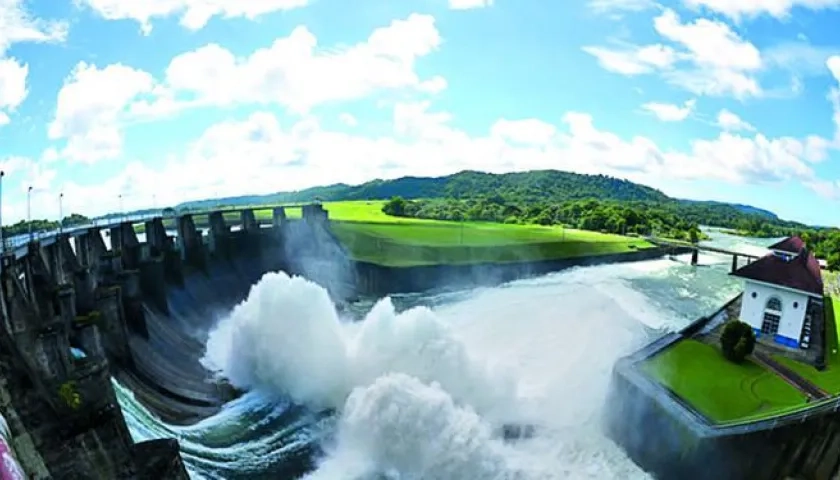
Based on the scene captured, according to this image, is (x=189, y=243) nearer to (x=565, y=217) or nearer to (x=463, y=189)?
(x=565, y=217)

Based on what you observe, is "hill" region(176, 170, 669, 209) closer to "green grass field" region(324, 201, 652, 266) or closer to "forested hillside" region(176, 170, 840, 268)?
"forested hillside" region(176, 170, 840, 268)

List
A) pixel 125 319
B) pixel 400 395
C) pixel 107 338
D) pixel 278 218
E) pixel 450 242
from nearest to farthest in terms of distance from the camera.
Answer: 1. pixel 400 395
2. pixel 107 338
3. pixel 125 319
4. pixel 278 218
5. pixel 450 242

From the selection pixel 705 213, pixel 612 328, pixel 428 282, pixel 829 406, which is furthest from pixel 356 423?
pixel 705 213

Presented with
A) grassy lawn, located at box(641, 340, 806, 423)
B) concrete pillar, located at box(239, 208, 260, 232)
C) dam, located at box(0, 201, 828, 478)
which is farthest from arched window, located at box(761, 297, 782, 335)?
concrete pillar, located at box(239, 208, 260, 232)

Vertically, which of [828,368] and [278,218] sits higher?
[278,218]

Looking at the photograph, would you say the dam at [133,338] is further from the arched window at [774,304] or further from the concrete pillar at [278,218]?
the arched window at [774,304]

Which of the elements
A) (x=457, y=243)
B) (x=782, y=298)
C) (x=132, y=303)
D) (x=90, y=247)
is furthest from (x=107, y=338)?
(x=457, y=243)

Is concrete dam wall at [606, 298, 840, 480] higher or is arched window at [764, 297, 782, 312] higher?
arched window at [764, 297, 782, 312]
